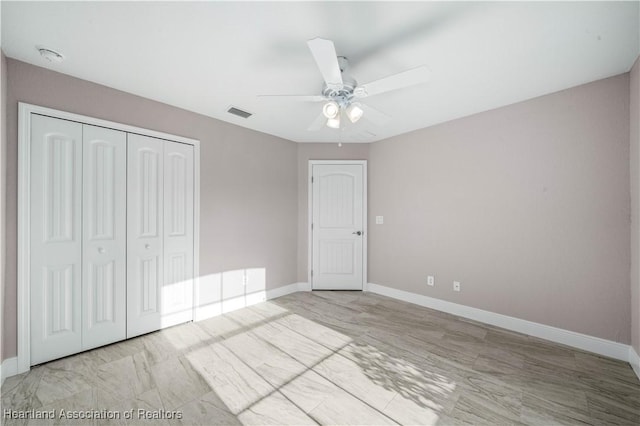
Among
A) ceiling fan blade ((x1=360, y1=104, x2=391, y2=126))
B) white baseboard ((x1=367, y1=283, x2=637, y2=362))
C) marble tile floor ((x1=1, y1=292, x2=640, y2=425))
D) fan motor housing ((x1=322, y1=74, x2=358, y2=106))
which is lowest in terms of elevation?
marble tile floor ((x1=1, y1=292, x2=640, y2=425))

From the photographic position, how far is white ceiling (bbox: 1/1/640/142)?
1554 millimetres

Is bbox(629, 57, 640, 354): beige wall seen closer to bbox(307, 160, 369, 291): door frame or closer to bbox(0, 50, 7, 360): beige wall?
bbox(307, 160, 369, 291): door frame

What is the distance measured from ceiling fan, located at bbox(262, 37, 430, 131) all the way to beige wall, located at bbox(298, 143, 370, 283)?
1.87 m

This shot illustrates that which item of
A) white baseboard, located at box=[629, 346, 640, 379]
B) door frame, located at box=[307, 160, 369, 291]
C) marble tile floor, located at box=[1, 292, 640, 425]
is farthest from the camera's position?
door frame, located at box=[307, 160, 369, 291]

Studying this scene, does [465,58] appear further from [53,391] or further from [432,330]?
[53,391]

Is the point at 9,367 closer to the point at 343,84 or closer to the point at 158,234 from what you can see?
the point at 158,234

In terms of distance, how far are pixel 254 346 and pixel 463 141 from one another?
3.32 meters

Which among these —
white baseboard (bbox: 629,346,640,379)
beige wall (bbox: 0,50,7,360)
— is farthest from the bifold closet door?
white baseboard (bbox: 629,346,640,379)

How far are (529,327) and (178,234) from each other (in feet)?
12.8

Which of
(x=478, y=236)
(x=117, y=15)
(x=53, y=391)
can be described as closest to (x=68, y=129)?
(x=117, y=15)

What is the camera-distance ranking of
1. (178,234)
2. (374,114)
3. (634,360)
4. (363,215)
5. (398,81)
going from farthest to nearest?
(363,215)
(178,234)
(374,114)
(634,360)
(398,81)

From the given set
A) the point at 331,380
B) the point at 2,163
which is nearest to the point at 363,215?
the point at 331,380

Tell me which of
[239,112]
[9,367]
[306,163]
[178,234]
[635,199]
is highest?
[239,112]

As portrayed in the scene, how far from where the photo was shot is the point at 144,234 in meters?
2.68
